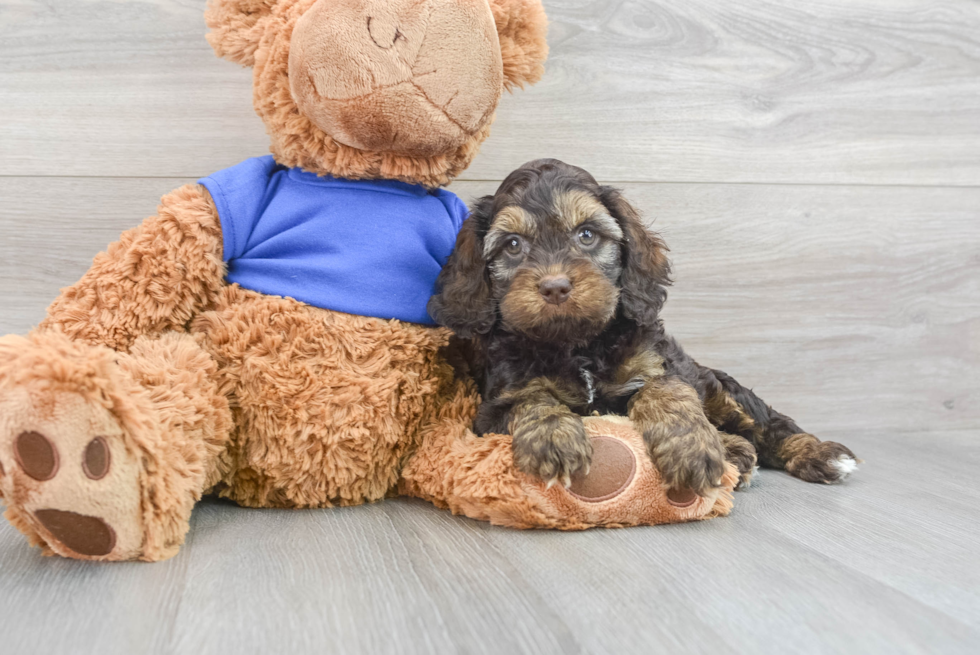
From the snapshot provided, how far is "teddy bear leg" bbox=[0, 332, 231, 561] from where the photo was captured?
1.23 metres

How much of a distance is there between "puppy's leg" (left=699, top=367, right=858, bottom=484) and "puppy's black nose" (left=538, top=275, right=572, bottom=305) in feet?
2.38

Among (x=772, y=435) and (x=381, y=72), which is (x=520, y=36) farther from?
(x=772, y=435)

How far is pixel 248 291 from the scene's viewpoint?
1710 millimetres

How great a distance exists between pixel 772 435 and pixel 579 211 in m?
1.05

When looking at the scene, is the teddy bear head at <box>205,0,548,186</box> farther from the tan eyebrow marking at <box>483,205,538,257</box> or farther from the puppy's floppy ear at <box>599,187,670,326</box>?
the puppy's floppy ear at <box>599,187,670,326</box>

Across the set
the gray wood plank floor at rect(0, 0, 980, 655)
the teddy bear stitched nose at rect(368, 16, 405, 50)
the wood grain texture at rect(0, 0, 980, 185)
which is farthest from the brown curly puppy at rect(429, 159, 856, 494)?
the wood grain texture at rect(0, 0, 980, 185)

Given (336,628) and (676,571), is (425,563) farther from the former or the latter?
(676,571)

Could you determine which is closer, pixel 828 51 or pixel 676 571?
pixel 676 571

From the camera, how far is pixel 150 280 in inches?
63.7

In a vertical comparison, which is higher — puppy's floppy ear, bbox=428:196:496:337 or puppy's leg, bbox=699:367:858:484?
puppy's floppy ear, bbox=428:196:496:337

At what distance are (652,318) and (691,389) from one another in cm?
19

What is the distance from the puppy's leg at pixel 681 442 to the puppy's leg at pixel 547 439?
0.49 ft

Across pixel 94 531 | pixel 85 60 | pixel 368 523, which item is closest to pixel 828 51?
pixel 368 523

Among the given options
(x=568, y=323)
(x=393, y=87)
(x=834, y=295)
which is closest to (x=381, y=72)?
(x=393, y=87)
